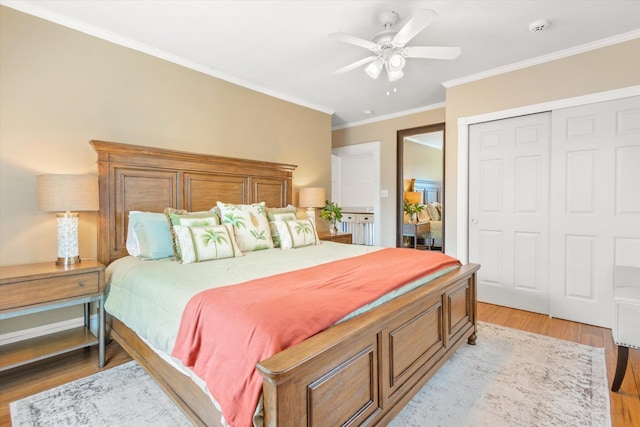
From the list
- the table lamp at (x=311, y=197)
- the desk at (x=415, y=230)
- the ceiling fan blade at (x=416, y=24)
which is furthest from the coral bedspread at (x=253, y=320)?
the desk at (x=415, y=230)

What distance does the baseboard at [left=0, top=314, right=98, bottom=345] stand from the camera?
90.8 inches

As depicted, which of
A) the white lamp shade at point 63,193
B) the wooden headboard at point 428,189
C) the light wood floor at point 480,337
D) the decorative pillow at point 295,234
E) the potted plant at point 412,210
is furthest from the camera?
the wooden headboard at point 428,189

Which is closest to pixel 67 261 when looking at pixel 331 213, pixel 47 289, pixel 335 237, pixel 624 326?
pixel 47 289

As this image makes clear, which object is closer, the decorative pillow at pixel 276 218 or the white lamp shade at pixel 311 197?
the decorative pillow at pixel 276 218

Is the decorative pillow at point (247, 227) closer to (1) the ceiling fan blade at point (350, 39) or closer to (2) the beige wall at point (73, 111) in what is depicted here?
(2) the beige wall at point (73, 111)

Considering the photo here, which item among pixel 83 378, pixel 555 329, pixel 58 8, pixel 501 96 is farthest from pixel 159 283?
pixel 501 96

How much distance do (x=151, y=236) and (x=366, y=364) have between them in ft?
6.44

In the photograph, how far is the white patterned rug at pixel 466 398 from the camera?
1.67m

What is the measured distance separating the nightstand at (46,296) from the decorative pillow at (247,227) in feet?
3.36

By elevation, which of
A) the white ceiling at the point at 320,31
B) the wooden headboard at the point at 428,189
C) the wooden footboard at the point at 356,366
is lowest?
the wooden footboard at the point at 356,366

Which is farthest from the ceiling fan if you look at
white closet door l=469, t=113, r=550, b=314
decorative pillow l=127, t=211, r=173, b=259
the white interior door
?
the white interior door

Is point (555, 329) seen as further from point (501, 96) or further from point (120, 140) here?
point (120, 140)

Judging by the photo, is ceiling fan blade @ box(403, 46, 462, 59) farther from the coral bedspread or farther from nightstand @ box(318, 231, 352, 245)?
nightstand @ box(318, 231, 352, 245)

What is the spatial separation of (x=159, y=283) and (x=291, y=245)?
140cm
